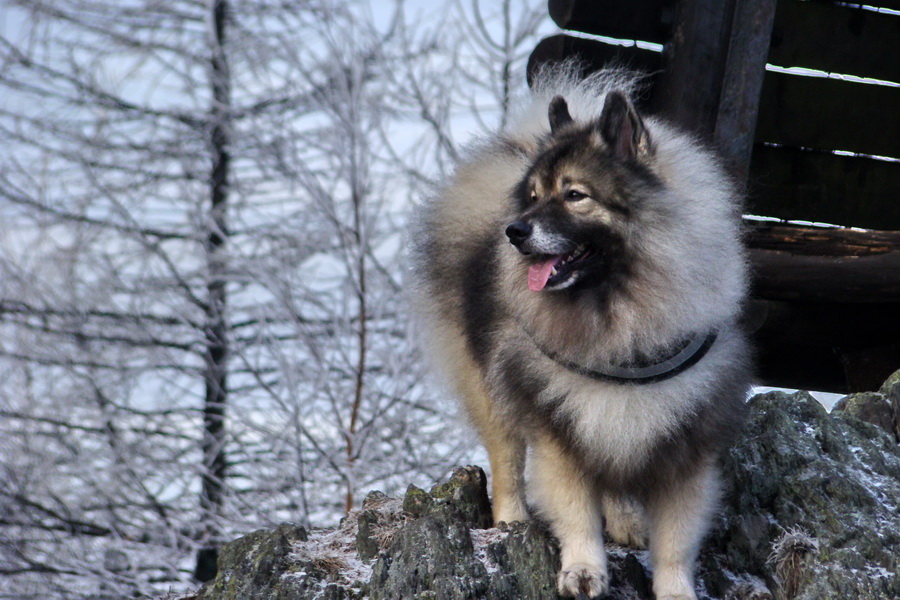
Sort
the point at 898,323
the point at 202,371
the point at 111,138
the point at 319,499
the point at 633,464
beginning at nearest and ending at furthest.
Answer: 1. the point at 633,464
2. the point at 898,323
3. the point at 319,499
4. the point at 202,371
5. the point at 111,138

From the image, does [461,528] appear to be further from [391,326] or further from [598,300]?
[391,326]

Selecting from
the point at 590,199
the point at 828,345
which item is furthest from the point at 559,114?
the point at 828,345

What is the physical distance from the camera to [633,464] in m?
2.50

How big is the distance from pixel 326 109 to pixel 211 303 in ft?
5.55

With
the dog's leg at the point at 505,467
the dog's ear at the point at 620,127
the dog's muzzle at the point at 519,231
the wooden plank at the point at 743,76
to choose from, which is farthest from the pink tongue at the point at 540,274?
the wooden plank at the point at 743,76

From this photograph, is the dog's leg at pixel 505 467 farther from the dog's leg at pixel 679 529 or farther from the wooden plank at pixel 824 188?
the wooden plank at pixel 824 188

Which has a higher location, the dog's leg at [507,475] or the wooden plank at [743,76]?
the wooden plank at [743,76]

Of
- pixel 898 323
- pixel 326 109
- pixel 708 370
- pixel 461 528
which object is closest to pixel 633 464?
pixel 708 370

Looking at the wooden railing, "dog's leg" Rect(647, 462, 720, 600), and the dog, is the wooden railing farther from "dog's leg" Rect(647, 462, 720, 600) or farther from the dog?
"dog's leg" Rect(647, 462, 720, 600)

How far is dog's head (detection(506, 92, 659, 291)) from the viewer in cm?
244

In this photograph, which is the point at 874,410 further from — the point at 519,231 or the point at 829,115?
the point at 829,115

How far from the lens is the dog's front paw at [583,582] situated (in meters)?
2.44

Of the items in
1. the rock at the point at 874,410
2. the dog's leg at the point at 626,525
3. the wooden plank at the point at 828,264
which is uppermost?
the wooden plank at the point at 828,264

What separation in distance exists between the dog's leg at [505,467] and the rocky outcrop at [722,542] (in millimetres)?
79
